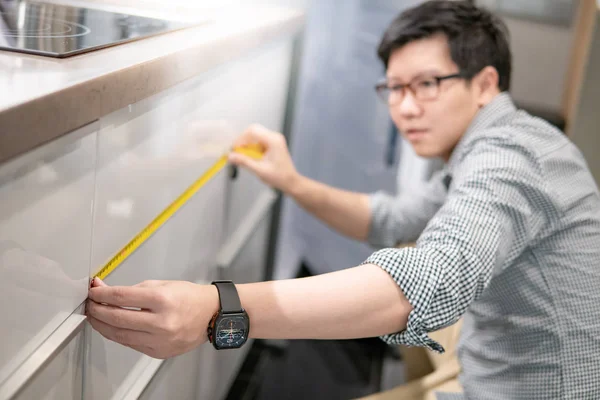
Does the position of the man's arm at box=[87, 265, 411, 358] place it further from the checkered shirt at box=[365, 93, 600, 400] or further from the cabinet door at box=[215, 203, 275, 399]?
the cabinet door at box=[215, 203, 275, 399]

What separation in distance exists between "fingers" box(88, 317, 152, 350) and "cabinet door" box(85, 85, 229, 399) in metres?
0.03

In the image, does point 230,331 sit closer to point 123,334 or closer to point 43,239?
point 123,334

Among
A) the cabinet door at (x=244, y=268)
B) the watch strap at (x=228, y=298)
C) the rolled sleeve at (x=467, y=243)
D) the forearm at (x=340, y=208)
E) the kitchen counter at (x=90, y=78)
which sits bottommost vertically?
the cabinet door at (x=244, y=268)

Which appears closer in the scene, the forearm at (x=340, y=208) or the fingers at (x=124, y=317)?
the fingers at (x=124, y=317)

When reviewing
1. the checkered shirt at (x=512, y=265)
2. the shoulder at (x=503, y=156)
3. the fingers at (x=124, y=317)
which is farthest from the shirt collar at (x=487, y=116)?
the fingers at (x=124, y=317)

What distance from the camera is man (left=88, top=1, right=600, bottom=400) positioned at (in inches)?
32.7

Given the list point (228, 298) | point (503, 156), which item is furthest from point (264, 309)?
point (503, 156)

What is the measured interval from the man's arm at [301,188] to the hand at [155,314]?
0.55 metres

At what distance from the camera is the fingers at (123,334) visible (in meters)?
0.77

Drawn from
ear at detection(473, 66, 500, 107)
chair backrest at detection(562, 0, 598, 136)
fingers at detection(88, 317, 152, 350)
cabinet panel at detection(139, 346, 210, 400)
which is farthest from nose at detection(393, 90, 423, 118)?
chair backrest at detection(562, 0, 598, 136)

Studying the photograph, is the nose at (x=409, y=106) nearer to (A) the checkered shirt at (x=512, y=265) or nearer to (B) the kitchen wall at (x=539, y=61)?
(A) the checkered shirt at (x=512, y=265)

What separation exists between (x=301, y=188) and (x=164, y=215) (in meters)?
0.50

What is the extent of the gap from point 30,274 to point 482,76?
901 mm

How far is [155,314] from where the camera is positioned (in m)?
0.76
